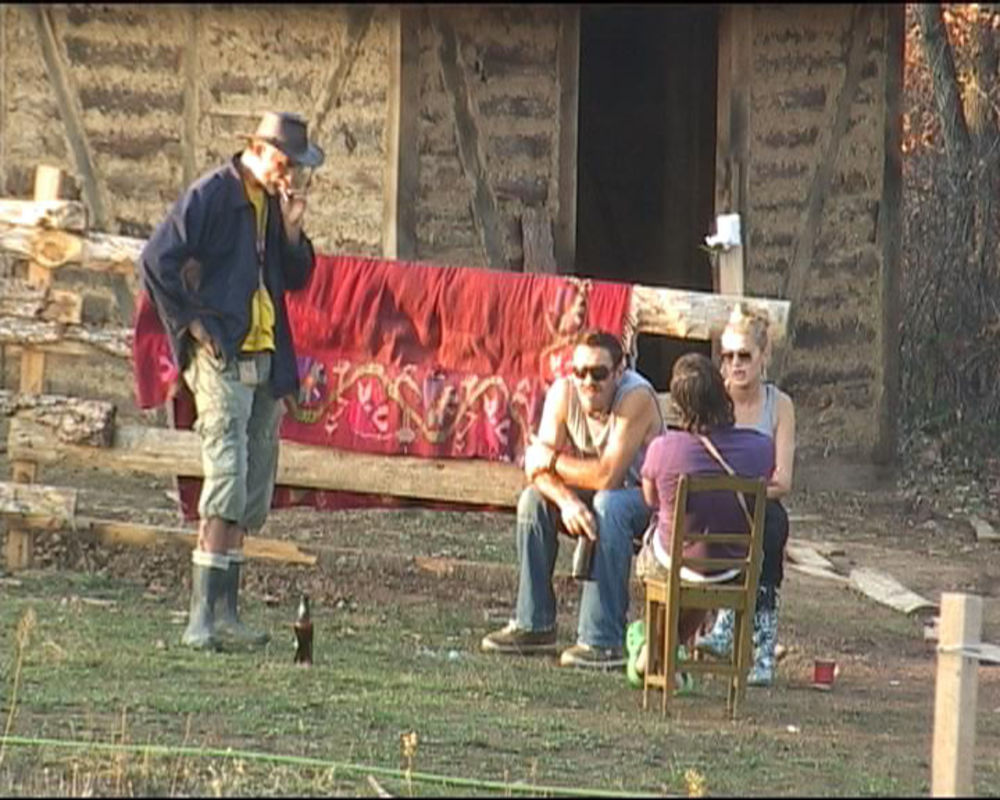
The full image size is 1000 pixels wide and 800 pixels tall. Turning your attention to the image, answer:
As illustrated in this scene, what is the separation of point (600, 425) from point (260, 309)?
134cm

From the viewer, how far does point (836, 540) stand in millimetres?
14977

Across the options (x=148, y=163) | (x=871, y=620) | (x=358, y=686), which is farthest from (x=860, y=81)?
(x=358, y=686)

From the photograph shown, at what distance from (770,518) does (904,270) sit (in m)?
9.90

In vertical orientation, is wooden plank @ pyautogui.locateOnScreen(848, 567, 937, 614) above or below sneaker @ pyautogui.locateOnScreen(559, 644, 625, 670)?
above

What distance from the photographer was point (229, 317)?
1013cm

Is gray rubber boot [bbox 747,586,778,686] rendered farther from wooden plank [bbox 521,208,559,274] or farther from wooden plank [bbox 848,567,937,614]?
wooden plank [bbox 521,208,559,274]

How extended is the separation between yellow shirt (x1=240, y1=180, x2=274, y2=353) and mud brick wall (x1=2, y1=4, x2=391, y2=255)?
5.56m

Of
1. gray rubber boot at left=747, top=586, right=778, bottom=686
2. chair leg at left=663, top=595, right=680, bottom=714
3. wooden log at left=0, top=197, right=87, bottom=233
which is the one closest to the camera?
chair leg at left=663, top=595, right=680, bottom=714

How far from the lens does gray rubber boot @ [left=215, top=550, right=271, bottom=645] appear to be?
10.1m

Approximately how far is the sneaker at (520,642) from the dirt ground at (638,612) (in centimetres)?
9

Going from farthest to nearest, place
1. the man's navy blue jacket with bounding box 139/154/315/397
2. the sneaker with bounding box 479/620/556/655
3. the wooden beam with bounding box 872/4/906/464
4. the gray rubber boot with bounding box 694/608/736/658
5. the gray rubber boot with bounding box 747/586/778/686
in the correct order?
the wooden beam with bounding box 872/4/906/464 → the sneaker with bounding box 479/620/556/655 → the man's navy blue jacket with bounding box 139/154/315/397 → the gray rubber boot with bounding box 747/586/778/686 → the gray rubber boot with bounding box 694/608/736/658

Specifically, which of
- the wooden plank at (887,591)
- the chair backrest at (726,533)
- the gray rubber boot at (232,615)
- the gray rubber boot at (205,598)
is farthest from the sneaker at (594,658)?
the wooden plank at (887,591)

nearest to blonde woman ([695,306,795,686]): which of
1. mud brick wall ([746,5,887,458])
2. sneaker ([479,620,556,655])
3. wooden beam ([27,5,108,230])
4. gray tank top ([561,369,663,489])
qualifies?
gray tank top ([561,369,663,489])

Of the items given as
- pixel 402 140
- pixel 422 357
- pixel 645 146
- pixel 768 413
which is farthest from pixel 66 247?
pixel 645 146
